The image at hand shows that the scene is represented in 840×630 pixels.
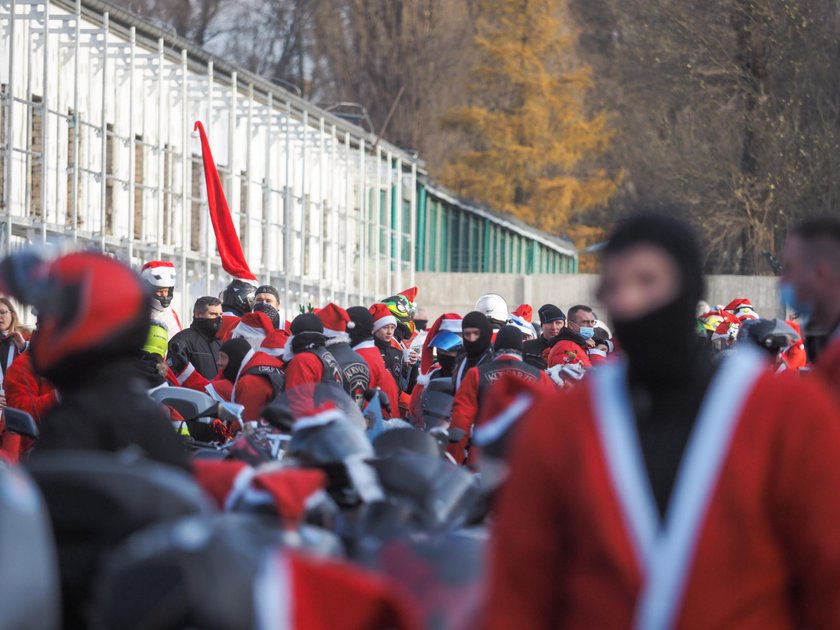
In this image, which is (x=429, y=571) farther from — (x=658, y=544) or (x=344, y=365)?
(x=344, y=365)

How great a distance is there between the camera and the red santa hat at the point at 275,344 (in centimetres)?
1145

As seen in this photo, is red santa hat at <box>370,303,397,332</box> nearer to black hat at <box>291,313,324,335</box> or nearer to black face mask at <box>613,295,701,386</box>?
black hat at <box>291,313,324,335</box>

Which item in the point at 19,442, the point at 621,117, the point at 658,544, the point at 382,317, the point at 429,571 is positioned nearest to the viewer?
the point at 658,544

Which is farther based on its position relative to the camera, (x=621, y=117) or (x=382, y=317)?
(x=621, y=117)

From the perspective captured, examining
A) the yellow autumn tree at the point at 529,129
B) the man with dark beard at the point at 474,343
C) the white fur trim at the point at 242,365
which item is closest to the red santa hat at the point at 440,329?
the man with dark beard at the point at 474,343

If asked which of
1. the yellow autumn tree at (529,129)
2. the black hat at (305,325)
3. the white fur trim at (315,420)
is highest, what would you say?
the yellow autumn tree at (529,129)

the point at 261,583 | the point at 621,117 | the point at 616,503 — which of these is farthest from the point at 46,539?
the point at 621,117

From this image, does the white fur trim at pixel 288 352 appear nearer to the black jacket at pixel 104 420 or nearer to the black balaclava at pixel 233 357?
the black balaclava at pixel 233 357

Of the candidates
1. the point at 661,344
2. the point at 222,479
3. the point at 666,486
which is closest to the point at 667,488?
the point at 666,486

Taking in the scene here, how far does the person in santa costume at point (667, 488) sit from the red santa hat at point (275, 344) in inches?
312

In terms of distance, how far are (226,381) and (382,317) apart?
3.63m

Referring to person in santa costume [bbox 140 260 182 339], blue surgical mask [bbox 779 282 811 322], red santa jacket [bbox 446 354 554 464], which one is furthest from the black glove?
blue surgical mask [bbox 779 282 811 322]

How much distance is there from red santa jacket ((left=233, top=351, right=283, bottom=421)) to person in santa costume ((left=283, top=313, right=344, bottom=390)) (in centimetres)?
13

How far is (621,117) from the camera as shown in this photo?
2277 inches
